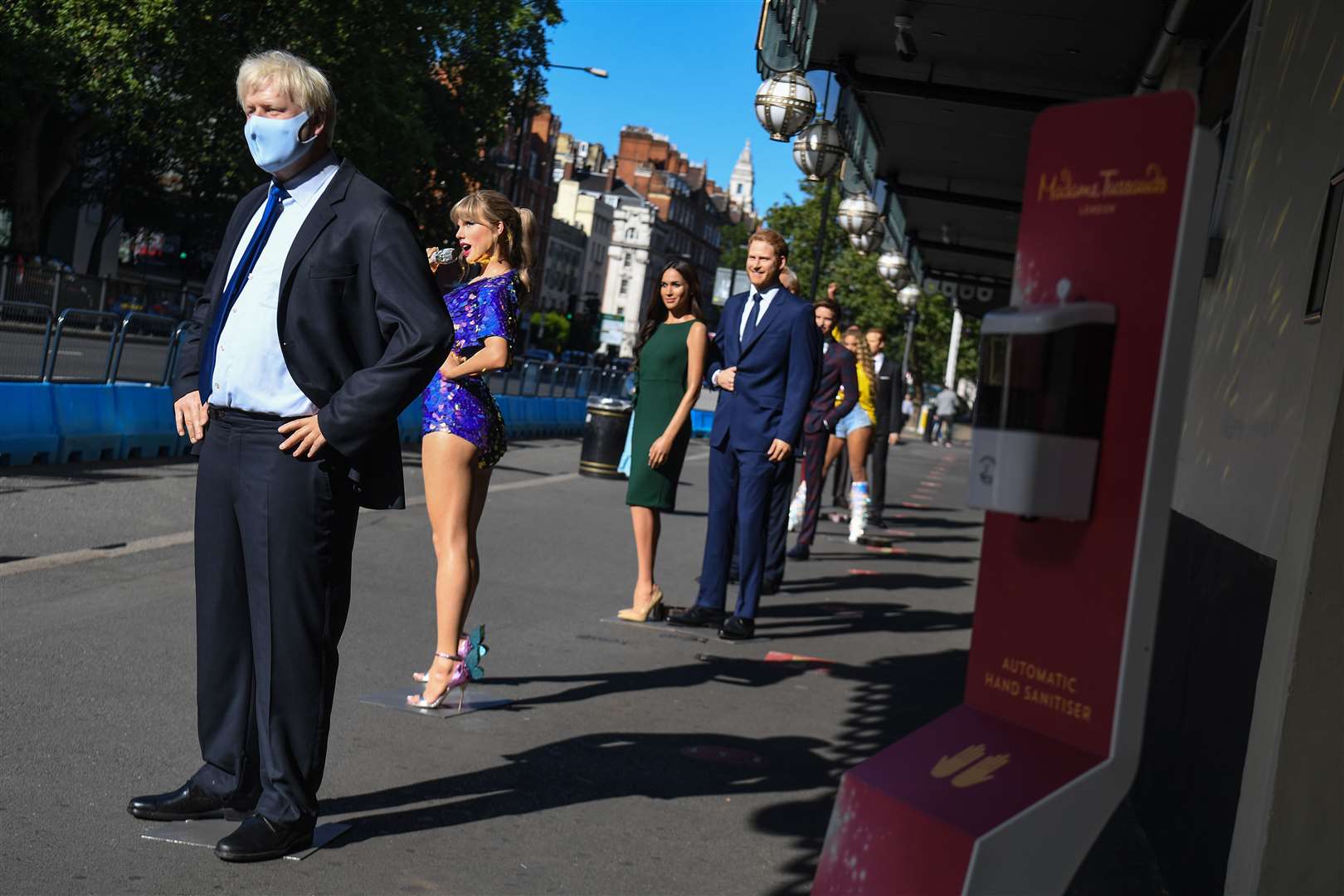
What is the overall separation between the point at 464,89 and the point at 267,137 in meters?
54.7

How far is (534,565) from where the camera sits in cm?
1092

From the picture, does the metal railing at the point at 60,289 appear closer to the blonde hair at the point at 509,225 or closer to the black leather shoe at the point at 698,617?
the black leather shoe at the point at 698,617

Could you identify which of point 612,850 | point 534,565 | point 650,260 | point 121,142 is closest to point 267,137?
point 612,850

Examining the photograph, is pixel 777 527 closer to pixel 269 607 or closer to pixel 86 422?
pixel 269 607

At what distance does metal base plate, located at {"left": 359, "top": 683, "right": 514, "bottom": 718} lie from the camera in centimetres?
627

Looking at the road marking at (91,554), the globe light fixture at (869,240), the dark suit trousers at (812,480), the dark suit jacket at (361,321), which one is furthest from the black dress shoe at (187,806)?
the globe light fixture at (869,240)

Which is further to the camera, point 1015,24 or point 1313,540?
point 1015,24

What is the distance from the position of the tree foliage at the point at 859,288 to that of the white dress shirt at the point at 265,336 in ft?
194

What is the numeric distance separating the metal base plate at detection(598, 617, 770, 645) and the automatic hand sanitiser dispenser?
6.62 meters

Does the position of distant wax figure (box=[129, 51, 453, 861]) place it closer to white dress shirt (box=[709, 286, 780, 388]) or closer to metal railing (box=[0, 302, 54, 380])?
white dress shirt (box=[709, 286, 780, 388])

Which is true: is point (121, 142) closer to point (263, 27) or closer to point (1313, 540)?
point (263, 27)

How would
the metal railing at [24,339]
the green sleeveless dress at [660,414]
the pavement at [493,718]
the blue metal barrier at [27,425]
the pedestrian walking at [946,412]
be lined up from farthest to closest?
the pedestrian walking at [946,412] → the metal railing at [24,339] → the blue metal barrier at [27,425] → the green sleeveless dress at [660,414] → the pavement at [493,718]

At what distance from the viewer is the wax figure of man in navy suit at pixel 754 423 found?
9.04 meters

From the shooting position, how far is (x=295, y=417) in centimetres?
426
